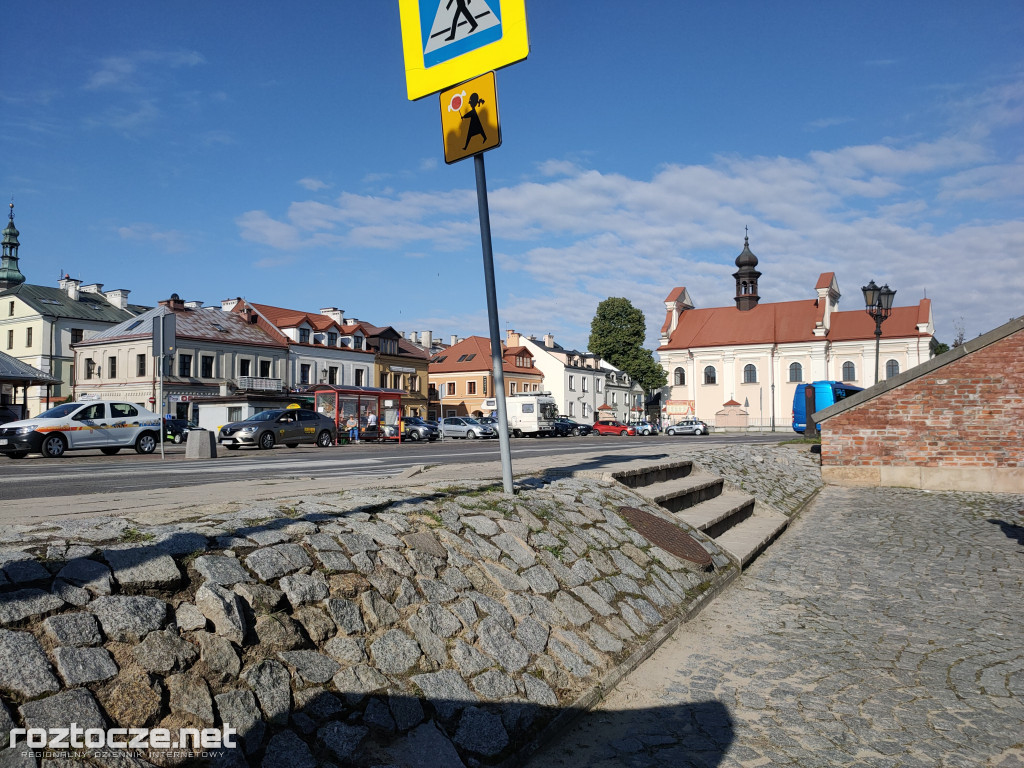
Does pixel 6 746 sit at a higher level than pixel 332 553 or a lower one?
lower

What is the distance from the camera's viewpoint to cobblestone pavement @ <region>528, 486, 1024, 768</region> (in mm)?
4012

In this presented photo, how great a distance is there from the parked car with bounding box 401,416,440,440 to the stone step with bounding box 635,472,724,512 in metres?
34.2

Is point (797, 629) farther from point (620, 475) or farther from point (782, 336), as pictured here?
point (782, 336)

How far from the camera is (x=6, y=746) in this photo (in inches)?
98.3

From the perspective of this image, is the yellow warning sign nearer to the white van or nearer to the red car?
the white van

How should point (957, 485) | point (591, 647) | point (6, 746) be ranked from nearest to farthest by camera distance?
1. point (6, 746)
2. point (591, 647)
3. point (957, 485)

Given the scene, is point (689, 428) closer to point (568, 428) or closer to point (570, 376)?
point (568, 428)

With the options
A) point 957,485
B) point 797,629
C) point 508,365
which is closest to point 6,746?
point 797,629

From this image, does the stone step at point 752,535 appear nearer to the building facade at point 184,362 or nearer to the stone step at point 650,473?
the stone step at point 650,473

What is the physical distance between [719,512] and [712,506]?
0.55m

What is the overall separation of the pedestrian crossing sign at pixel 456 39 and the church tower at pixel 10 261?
93722 mm

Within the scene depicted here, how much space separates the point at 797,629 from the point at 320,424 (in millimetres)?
27839

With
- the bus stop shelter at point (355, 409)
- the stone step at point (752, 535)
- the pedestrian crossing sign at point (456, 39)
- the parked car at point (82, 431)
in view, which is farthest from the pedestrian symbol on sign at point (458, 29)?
the bus stop shelter at point (355, 409)

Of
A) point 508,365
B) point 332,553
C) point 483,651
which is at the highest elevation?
point 508,365
